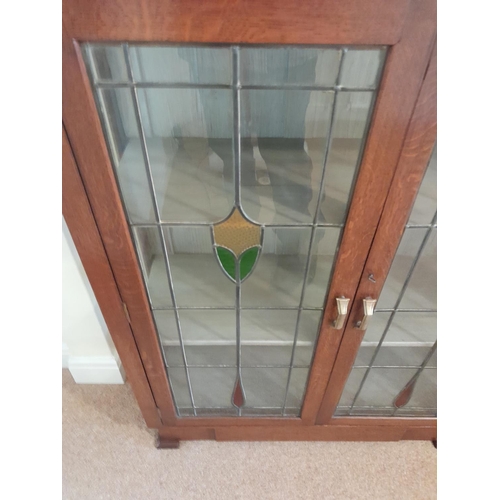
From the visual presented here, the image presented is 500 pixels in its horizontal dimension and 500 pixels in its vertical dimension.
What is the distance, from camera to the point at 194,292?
32.4 inches

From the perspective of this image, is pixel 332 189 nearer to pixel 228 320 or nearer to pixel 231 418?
pixel 228 320

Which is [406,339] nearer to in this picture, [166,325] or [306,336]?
[306,336]

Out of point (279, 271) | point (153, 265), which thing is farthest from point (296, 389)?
point (153, 265)

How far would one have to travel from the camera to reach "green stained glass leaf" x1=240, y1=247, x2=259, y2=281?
73cm

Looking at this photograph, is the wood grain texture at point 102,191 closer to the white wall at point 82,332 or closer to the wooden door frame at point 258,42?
the wooden door frame at point 258,42

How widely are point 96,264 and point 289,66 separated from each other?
A: 1.58 ft

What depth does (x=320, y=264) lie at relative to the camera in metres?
0.75

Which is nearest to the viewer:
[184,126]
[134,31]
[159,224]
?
[134,31]

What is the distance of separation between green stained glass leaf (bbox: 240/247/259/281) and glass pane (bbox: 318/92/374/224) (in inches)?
5.5

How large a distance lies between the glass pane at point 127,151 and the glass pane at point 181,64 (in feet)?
0.14

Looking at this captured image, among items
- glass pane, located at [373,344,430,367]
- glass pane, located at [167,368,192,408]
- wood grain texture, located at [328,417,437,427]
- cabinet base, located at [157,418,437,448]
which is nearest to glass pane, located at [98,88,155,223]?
glass pane, located at [167,368,192,408]

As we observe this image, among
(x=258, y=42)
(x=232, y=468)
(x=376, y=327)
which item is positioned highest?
(x=258, y=42)

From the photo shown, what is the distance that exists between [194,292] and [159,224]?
0.20 meters

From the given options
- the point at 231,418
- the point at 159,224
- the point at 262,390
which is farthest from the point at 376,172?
the point at 231,418
